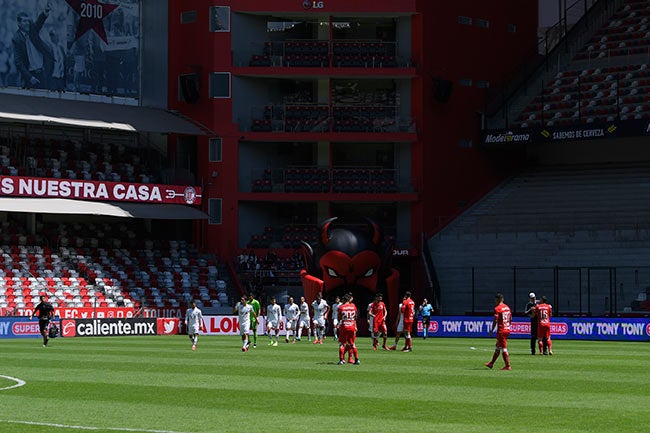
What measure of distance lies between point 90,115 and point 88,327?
1691 cm

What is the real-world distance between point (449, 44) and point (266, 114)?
37.9 ft

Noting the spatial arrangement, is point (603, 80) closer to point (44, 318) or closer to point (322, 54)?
point (322, 54)

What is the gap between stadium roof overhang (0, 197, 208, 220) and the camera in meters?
65.1

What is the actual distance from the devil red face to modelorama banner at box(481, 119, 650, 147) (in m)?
19.6

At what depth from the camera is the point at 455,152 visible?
77.1 metres

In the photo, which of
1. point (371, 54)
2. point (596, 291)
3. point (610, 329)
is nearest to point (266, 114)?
point (371, 54)

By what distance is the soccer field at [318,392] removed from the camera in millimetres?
20469

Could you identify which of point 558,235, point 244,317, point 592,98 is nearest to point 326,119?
point 558,235

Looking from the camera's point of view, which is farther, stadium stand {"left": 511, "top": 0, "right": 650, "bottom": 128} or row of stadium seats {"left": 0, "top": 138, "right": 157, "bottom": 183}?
stadium stand {"left": 511, "top": 0, "right": 650, "bottom": 128}

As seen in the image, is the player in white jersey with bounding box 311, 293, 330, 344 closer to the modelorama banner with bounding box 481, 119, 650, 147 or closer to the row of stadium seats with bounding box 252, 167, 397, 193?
the row of stadium seats with bounding box 252, 167, 397, 193

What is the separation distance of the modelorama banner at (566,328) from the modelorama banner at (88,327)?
12.3 metres

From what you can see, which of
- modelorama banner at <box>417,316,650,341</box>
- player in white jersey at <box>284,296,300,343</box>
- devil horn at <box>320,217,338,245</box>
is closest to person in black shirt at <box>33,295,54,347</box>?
player in white jersey at <box>284,296,300,343</box>

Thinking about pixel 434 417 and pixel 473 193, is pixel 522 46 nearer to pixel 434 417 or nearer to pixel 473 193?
pixel 473 193

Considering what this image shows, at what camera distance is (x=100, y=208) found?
6838 centimetres
